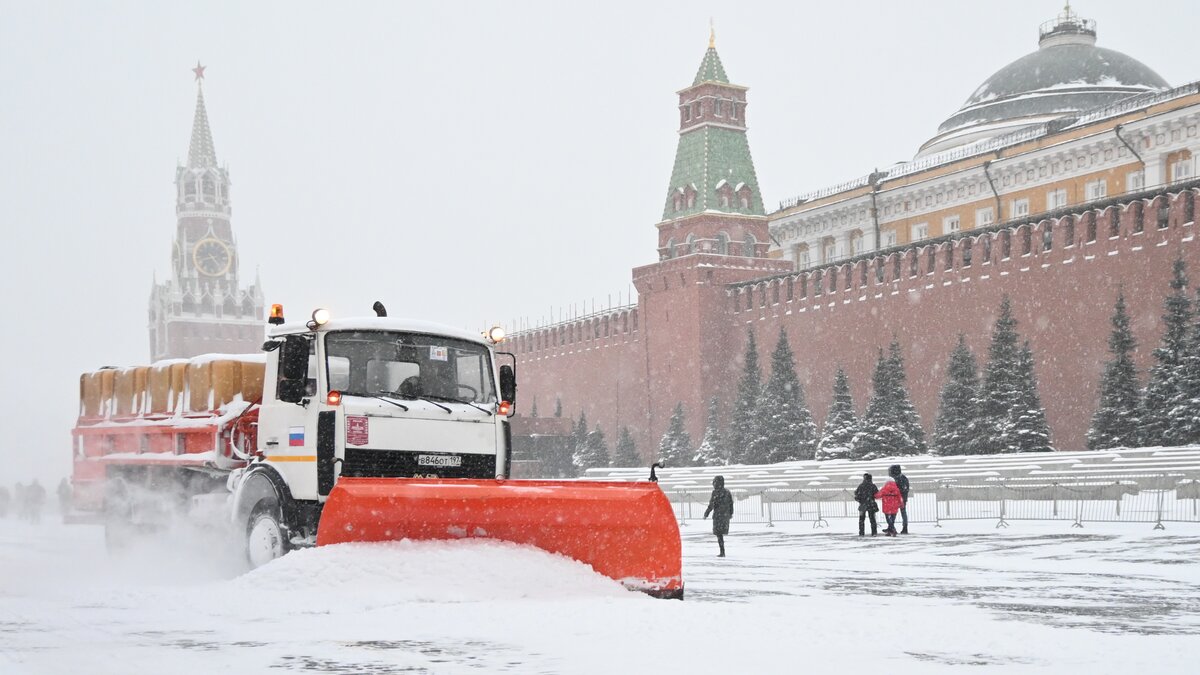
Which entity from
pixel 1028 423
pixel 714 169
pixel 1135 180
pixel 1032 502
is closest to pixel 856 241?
pixel 714 169

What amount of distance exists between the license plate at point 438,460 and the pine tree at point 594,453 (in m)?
39.5

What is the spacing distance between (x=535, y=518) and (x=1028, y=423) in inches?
974

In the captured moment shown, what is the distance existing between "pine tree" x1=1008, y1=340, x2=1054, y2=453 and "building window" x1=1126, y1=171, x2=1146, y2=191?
1032cm

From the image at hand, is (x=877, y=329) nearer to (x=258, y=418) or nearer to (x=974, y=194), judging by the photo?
(x=974, y=194)

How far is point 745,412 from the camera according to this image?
4300 cm

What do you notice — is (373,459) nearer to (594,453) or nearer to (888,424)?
(888,424)

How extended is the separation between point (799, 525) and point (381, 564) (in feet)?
56.9

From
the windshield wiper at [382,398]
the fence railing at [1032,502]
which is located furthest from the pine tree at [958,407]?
the windshield wiper at [382,398]

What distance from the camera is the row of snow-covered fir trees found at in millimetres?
29484

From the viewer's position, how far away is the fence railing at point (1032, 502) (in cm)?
2195

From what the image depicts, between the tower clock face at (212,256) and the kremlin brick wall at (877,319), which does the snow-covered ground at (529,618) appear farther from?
the tower clock face at (212,256)

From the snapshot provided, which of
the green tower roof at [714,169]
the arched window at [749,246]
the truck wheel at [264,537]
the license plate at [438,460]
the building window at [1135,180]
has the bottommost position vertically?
the truck wheel at [264,537]

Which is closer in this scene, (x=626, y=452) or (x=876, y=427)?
(x=876, y=427)

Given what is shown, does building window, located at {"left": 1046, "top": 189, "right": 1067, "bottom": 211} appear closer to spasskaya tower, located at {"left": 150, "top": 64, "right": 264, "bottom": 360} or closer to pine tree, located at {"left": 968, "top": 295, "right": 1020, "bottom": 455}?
pine tree, located at {"left": 968, "top": 295, "right": 1020, "bottom": 455}
